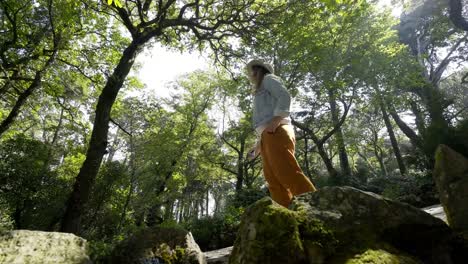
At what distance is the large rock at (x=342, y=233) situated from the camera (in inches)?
56.5

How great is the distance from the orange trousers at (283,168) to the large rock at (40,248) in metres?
2.27

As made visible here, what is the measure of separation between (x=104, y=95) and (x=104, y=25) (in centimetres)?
658

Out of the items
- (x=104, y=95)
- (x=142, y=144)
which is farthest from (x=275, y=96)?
(x=142, y=144)

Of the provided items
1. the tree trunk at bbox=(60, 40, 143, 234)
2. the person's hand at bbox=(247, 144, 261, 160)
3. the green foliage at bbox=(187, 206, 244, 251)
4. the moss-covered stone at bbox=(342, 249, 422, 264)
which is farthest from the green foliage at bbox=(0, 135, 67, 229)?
the moss-covered stone at bbox=(342, 249, 422, 264)

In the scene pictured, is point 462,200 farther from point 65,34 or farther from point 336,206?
point 65,34

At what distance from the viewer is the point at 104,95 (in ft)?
23.4

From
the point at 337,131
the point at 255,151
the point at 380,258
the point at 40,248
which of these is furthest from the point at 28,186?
the point at 337,131

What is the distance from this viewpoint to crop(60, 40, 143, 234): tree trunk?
5996mm

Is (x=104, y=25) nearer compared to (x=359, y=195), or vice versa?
(x=359, y=195)

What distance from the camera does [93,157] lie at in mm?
6555

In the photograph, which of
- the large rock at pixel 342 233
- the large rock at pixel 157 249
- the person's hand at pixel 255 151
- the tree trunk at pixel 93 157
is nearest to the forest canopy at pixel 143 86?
the tree trunk at pixel 93 157

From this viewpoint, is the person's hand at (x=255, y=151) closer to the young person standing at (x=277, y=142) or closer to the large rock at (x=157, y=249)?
the young person standing at (x=277, y=142)

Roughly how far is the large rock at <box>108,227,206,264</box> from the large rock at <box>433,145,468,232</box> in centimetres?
283

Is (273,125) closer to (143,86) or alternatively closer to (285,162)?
(285,162)
